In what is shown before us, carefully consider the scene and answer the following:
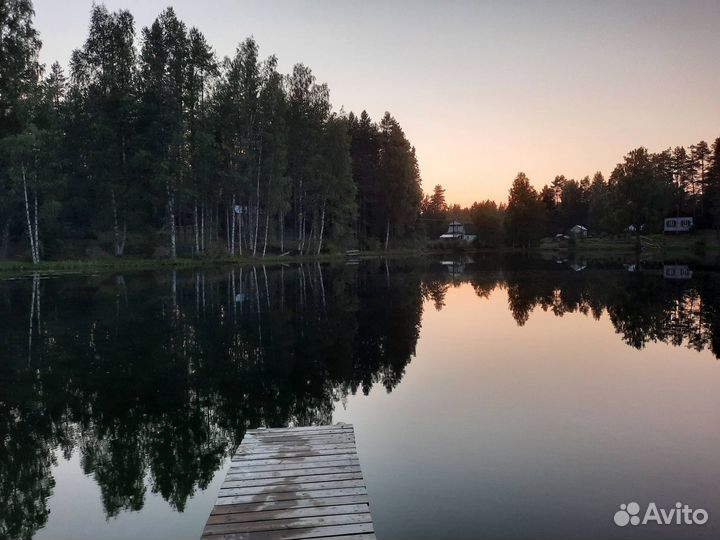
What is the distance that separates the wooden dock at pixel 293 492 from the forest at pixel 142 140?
132 ft

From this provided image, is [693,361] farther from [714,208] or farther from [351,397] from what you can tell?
[714,208]

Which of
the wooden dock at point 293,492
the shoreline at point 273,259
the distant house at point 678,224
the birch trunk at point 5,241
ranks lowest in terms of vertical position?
the wooden dock at point 293,492

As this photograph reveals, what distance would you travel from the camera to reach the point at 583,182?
6501 inches

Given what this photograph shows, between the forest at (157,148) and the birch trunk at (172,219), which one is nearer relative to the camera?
the forest at (157,148)

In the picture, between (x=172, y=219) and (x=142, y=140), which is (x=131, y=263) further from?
(x=142, y=140)

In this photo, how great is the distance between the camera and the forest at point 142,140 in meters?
42.0

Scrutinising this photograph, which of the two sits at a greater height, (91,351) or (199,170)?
(199,170)

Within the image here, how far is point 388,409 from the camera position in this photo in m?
11.5

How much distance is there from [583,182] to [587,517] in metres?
175

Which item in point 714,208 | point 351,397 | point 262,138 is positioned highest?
point 262,138

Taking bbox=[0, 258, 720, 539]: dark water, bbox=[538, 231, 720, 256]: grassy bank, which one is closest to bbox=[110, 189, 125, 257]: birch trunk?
bbox=[0, 258, 720, 539]: dark water

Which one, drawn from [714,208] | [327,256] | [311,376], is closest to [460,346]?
[311,376]

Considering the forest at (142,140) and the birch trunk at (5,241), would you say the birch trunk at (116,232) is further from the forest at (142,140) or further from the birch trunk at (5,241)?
the birch trunk at (5,241)

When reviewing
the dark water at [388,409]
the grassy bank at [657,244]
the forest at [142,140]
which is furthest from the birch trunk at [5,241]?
the grassy bank at [657,244]
